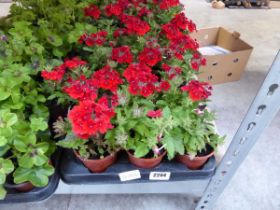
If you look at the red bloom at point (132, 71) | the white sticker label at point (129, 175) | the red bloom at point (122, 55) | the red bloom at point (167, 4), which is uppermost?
the red bloom at point (167, 4)

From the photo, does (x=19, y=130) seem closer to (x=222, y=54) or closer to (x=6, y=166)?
(x=6, y=166)

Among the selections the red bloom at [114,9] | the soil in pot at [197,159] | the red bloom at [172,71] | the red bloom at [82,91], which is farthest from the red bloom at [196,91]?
the red bloom at [114,9]

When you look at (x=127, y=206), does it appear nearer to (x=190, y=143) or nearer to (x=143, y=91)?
(x=190, y=143)


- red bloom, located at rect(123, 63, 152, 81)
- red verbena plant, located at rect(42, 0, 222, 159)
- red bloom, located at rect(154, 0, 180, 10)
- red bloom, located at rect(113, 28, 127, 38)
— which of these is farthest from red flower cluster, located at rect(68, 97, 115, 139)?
red bloom, located at rect(154, 0, 180, 10)

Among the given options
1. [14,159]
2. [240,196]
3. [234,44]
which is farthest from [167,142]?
[234,44]

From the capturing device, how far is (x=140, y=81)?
873mm

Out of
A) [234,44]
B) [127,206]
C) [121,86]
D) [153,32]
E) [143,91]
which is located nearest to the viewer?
[143,91]

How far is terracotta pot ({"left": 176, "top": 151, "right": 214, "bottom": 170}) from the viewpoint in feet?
3.13

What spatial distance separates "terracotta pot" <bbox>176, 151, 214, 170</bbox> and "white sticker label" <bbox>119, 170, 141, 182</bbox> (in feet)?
0.56

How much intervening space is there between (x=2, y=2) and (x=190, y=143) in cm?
369

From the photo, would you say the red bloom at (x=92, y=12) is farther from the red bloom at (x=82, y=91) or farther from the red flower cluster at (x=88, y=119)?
the red flower cluster at (x=88, y=119)

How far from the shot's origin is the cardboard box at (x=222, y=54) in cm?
197

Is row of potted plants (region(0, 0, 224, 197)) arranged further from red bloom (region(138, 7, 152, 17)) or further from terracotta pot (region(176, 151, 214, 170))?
red bloom (region(138, 7, 152, 17))

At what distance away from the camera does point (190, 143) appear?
91 centimetres
